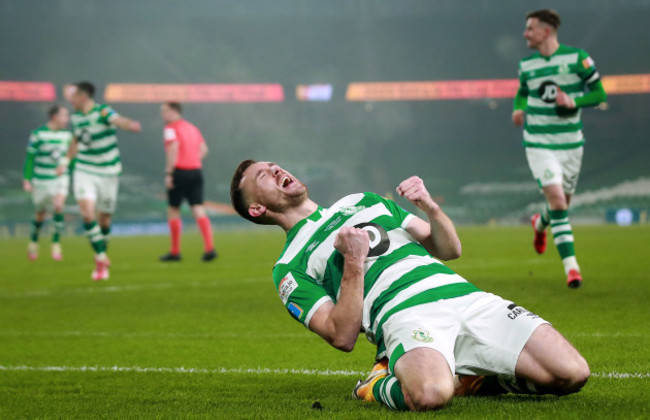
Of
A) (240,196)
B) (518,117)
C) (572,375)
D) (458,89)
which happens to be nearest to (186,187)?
(518,117)

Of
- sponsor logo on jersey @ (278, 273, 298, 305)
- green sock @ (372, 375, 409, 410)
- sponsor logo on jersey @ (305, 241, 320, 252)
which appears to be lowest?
green sock @ (372, 375, 409, 410)

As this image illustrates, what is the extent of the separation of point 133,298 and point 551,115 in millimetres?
4310

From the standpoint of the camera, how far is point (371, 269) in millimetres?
3473

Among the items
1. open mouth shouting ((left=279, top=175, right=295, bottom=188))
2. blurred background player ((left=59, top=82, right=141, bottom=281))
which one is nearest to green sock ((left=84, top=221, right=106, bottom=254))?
blurred background player ((left=59, top=82, right=141, bottom=281))

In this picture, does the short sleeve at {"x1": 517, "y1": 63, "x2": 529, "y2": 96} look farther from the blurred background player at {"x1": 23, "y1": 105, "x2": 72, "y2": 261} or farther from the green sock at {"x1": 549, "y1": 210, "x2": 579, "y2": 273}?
the blurred background player at {"x1": 23, "y1": 105, "x2": 72, "y2": 261}

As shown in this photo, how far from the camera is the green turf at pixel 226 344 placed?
3350mm

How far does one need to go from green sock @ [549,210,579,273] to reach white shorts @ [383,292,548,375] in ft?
14.3

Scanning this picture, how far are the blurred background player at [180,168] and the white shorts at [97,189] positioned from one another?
5.96 ft

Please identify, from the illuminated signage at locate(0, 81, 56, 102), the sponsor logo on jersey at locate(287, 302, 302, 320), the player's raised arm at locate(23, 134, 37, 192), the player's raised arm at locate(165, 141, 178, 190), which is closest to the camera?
the sponsor logo on jersey at locate(287, 302, 302, 320)

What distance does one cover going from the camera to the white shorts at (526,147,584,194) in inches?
297

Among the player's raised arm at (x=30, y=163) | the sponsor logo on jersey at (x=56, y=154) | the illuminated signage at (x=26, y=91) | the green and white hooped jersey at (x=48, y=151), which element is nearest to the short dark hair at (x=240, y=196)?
the player's raised arm at (x=30, y=163)

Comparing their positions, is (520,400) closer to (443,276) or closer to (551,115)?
(443,276)

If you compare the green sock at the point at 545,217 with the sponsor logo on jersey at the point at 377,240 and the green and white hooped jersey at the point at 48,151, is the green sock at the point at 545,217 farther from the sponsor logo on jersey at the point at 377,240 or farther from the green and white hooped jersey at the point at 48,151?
the green and white hooped jersey at the point at 48,151

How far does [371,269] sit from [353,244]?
247 mm
